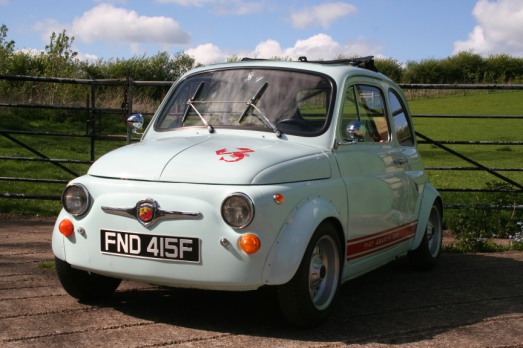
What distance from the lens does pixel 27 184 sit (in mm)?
12625

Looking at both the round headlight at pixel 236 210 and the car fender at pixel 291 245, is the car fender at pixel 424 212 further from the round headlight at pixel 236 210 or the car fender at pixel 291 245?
the round headlight at pixel 236 210

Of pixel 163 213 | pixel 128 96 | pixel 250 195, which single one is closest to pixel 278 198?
pixel 250 195

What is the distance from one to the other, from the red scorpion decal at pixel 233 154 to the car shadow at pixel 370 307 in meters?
0.85

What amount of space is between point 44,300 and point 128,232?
115 cm

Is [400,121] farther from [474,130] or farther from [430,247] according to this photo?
[474,130]

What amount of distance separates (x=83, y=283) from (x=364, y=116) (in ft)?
8.11

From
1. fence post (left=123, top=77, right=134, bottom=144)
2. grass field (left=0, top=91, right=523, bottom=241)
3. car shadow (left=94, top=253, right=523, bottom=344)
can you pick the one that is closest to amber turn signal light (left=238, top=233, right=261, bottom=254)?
car shadow (left=94, top=253, right=523, bottom=344)

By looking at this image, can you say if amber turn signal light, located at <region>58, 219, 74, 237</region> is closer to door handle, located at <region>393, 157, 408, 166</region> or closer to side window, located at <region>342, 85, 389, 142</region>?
side window, located at <region>342, 85, 389, 142</region>

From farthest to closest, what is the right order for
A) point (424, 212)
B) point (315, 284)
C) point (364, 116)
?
point (424, 212) → point (364, 116) → point (315, 284)

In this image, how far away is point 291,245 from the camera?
14.4 feet

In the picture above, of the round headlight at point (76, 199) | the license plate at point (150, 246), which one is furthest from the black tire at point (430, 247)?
the round headlight at point (76, 199)

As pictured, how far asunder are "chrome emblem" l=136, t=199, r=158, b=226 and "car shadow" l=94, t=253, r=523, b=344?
73cm

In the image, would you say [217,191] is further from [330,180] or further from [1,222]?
[1,222]

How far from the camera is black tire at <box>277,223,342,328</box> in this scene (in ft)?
14.7
